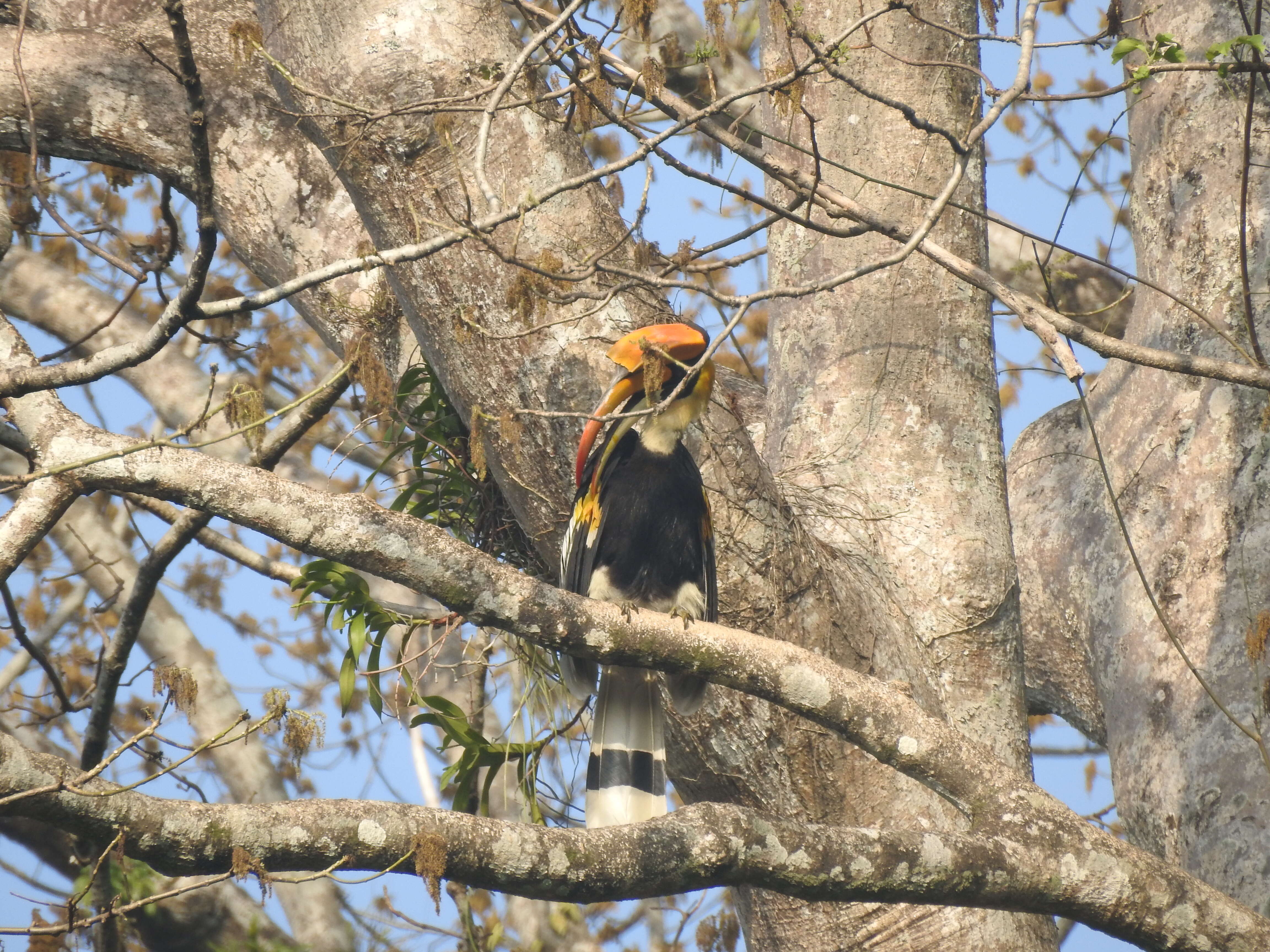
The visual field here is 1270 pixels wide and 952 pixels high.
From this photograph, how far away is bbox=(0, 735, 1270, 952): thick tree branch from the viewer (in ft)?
Answer: 5.74

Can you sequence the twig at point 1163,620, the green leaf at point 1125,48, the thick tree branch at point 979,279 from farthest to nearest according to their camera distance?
the green leaf at point 1125,48, the thick tree branch at point 979,279, the twig at point 1163,620

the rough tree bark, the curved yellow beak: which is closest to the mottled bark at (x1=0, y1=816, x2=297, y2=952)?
the rough tree bark

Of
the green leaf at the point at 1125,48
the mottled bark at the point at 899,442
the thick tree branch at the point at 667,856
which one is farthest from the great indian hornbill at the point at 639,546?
the green leaf at the point at 1125,48

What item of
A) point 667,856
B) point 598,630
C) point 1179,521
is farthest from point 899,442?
point 667,856

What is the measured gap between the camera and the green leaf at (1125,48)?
2604mm

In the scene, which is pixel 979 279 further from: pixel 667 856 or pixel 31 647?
pixel 31 647

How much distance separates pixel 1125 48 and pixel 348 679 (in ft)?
8.65

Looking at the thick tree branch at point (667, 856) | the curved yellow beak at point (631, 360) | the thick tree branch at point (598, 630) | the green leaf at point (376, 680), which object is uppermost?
the curved yellow beak at point (631, 360)

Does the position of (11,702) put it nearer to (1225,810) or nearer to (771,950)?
(771,950)

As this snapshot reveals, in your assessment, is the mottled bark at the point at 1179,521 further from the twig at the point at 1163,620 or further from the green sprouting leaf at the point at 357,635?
the green sprouting leaf at the point at 357,635

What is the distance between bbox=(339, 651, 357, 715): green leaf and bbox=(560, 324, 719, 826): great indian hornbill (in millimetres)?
619

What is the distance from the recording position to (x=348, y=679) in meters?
3.59

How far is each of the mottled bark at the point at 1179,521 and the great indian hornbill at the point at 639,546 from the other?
3.91ft

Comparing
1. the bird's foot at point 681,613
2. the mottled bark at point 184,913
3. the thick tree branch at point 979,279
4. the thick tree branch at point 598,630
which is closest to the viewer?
the thick tree branch at point 598,630
